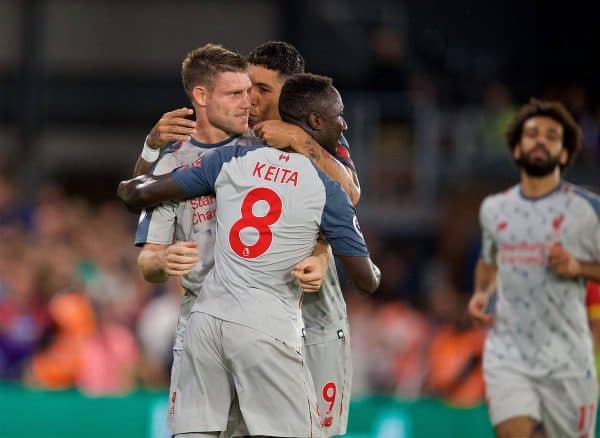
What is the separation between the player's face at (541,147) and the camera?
7.63 meters

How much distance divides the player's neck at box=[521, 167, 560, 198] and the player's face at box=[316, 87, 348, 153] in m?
2.17

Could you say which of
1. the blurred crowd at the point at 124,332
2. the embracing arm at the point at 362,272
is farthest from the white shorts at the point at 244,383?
the blurred crowd at the point at 124,332

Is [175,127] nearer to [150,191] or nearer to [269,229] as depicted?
[150,191]

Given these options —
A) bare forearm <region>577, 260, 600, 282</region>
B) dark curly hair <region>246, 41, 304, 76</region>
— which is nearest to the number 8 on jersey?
dark curly hair <region>246, 41, 304, 76</region>

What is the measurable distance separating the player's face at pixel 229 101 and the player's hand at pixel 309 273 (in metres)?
0.74

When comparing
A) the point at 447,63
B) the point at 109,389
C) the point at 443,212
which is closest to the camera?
the point at 109,389

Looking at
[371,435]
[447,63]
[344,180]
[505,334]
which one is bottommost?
[371,435]

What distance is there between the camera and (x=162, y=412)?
9.88 m

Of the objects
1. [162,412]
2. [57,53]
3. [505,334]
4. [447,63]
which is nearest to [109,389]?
[162,412]

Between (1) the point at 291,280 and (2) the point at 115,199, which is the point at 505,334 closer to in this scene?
(1) the point at 291,280

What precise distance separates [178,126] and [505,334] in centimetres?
269

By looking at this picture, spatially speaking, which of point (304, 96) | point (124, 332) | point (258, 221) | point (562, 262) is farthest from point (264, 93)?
point (124, 332)

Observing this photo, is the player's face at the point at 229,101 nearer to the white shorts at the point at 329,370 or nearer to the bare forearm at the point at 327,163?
the bare forearm at the point at 327,163

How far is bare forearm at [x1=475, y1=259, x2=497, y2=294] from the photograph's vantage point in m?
7.93
